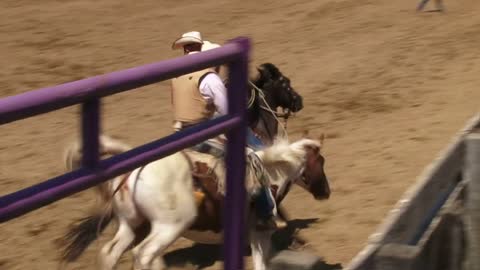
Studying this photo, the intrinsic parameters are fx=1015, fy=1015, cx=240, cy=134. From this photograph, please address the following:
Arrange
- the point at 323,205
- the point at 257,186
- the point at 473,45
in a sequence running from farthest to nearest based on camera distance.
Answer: the point at 473,45 → the point at 323,205 → the point at 257,186

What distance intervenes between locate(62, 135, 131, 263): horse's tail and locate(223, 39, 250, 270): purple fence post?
1.23 feet

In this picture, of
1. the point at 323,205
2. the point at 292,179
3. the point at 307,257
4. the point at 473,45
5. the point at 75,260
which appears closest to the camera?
the point at 307,257

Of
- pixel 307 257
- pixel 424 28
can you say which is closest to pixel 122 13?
pixel 424 28

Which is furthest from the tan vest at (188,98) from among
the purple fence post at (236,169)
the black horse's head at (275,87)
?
the purple fence post at (236,169)

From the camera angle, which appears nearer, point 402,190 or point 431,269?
point 431,269

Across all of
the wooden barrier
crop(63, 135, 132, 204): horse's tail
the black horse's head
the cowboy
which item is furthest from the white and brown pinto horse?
the black horse's head

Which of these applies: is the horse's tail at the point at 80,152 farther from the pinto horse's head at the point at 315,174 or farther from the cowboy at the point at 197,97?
the pinto horse's head at the point at 315,174

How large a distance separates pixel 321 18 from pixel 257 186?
9082 mm

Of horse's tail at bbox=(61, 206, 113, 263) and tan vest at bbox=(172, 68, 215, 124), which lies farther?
tan vest at bbox=(172, 68, 215, 124)

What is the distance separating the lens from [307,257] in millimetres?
2436

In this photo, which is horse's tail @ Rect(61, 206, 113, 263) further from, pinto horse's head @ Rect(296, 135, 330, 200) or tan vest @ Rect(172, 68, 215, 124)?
pinto horse's head @ Rect(296, 135, 330, 200)

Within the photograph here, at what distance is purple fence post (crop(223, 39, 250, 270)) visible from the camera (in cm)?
338

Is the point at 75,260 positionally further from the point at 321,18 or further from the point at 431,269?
the point at 321,18

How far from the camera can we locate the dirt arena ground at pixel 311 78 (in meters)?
6.90
